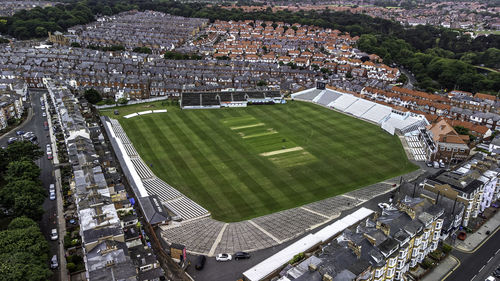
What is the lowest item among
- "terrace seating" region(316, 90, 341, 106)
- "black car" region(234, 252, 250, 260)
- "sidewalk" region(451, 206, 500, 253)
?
"black car" region(234, 252, 250, 260)

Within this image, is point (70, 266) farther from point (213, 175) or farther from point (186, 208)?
point (213, 175)

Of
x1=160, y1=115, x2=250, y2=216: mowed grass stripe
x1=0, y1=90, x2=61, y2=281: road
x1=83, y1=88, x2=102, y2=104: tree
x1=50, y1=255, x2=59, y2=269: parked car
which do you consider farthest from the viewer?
x1=83, y1=88, x2=102, y2=104: tree

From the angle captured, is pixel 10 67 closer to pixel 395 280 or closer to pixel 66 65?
pixel 66 65

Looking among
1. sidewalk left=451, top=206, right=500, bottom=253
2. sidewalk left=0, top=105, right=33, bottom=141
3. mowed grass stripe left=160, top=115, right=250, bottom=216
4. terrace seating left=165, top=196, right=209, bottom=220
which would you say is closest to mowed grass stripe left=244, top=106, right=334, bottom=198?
mowed grass stripe left=160, top=115, right=250, bottom=216

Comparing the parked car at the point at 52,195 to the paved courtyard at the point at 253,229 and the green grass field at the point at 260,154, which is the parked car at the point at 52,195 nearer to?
the green grass field at the point at 260,154

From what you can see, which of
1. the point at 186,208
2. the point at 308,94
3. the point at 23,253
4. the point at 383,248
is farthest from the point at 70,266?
the point at 308,94

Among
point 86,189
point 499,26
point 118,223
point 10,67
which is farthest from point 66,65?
point 499,26

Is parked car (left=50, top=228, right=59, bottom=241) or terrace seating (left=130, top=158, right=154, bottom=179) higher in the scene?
terrace seating (left=130, top=158, right=154, bottom=179)

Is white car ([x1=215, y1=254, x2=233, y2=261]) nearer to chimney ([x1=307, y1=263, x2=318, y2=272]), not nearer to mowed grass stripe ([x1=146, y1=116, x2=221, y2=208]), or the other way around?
mowed grass stripe ([x1=146, y1=116, x2=221, y2=208])
